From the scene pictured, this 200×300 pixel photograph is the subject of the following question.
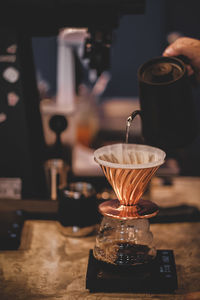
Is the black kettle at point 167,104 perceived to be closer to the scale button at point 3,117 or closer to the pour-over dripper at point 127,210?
the pour-over dripper at point 127,210

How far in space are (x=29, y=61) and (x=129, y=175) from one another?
3.11 feet

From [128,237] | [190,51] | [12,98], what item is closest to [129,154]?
[128,237]

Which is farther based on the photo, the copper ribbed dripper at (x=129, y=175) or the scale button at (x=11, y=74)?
the scale button at (x=11, y=74)

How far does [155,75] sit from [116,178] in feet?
1.55

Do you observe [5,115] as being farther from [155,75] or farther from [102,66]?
[155,75]

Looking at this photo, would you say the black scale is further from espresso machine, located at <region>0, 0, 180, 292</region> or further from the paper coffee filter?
the paper coffee filter

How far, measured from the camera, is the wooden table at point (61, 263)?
3.58 feet

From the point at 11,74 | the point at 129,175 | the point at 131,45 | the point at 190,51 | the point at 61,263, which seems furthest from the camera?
the point at 131,45

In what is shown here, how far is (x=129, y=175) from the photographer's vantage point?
3.27 feet

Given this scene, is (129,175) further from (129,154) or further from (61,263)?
(61,263)

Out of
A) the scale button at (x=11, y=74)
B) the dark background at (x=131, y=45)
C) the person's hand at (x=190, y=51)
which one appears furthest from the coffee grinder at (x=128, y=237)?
the dark background at (x=131, y=45)

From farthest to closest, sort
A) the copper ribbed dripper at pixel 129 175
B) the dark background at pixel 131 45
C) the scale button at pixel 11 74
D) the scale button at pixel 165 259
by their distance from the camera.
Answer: the dark background at pixel 131 45 → the scale button at pixel 11 74 → the scale button at pixel 165 259 → the copper ribbed dripper at pixel 129 175

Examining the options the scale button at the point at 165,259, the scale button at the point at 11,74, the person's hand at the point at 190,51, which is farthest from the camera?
the scale button at the point at 11,74

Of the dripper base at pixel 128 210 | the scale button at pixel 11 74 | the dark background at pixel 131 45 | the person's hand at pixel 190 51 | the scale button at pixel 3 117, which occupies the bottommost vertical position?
the dark background at pixel 131 45
